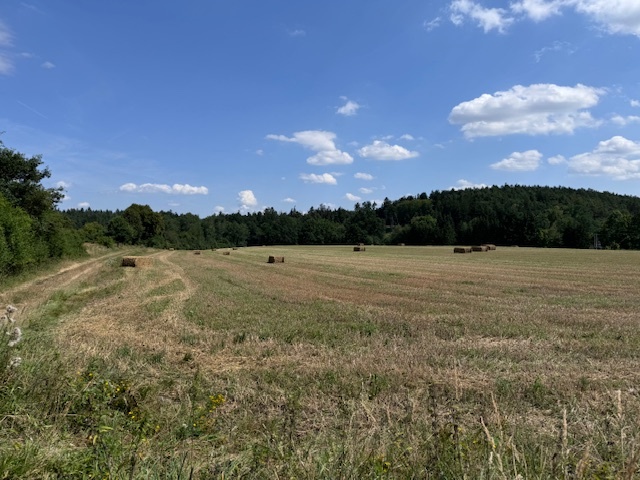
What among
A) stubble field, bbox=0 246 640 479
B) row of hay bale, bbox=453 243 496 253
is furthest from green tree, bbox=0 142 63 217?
row of hay bale, bbox=453 243 496 253

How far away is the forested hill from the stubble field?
251 ft

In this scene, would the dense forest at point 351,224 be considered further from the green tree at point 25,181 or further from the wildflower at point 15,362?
the wildflower at point 15,362

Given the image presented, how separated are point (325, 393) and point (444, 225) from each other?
399ft

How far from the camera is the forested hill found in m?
102

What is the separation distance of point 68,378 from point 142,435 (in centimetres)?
185

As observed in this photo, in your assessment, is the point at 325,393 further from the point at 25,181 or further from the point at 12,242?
the point at 25,181

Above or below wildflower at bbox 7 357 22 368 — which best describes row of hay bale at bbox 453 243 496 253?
above

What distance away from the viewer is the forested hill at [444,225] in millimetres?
101750

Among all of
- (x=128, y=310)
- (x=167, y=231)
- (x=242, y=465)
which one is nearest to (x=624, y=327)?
(x=242, y=465)

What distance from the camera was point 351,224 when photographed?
144 m

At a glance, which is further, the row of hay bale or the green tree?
the row of hay bale

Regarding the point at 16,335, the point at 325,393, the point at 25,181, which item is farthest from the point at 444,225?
the point at 16,335

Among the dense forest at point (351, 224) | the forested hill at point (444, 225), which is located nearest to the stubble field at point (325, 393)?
the dense forest at point (351, 224)

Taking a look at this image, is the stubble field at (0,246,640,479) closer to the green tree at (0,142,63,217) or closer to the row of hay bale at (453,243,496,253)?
the green tree at (0,142,63,217)
